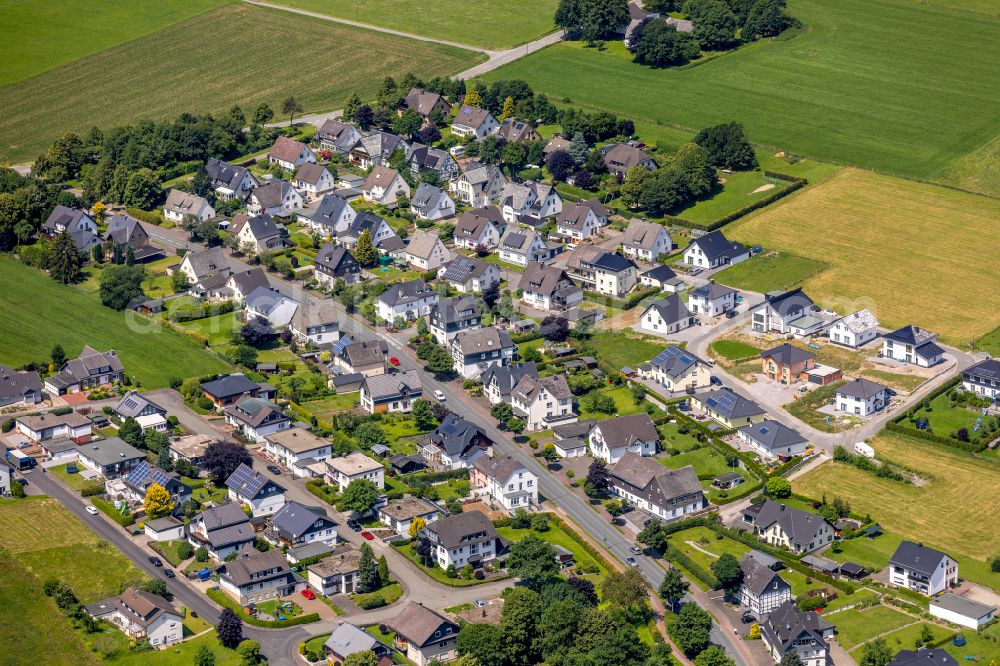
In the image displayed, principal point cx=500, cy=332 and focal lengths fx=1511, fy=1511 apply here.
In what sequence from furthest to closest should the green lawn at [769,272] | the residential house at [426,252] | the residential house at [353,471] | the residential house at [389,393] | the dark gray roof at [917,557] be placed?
1. the residential house at [426,252]
2. the green lawn at [769,272]
3. the residential house at [389,393]
4. the residential house at [353,471]
5. the dark gray roof at [917,557]

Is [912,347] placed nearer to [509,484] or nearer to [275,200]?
[509,484]

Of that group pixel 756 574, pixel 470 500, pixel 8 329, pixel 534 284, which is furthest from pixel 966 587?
pixel 8 329

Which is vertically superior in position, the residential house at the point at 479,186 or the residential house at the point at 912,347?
the residential house at the point at 479,186

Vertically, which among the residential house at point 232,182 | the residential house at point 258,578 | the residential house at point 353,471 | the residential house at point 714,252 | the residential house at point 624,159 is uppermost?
the residential house at point 624,159

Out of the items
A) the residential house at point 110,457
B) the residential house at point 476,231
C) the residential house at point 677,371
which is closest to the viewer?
the residential house at point 110,457

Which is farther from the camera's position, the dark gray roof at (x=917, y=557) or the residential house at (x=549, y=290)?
the residential house at (x=549, y=290)

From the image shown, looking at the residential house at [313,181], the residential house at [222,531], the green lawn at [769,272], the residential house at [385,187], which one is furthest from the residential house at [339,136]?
the residential house at [222,531]

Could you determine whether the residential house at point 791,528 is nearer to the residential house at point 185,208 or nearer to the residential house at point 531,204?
the residential house at point 531,204
